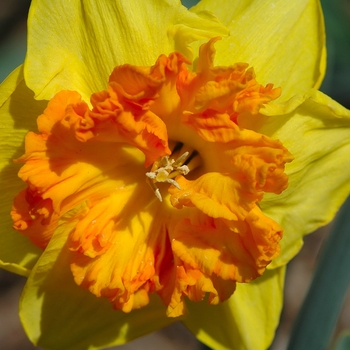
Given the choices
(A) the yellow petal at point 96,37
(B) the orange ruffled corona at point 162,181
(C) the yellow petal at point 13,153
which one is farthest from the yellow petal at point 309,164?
(C) the yellow petal at point 13,153

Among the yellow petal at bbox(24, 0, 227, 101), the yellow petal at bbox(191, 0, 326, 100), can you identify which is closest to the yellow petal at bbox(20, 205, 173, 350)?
the yellow petal at bbox(24, 0, 227, 101)

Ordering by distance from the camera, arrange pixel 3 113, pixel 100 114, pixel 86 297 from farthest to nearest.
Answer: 1. pixel 86 297
2. pixel 3 113
3. pixel 100 114

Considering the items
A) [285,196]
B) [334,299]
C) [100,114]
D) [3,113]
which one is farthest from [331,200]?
[3,113]

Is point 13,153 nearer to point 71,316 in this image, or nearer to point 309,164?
point 71,316

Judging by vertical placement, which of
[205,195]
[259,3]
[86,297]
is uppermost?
[259,3]

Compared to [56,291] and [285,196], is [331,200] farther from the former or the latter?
[56,291]

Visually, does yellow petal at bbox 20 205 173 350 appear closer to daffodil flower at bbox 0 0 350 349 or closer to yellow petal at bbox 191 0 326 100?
daffodil flower at bbox 0 0 350 349

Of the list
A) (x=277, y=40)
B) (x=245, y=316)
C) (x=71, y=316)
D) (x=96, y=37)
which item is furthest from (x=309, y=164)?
(x=71, y=316)
